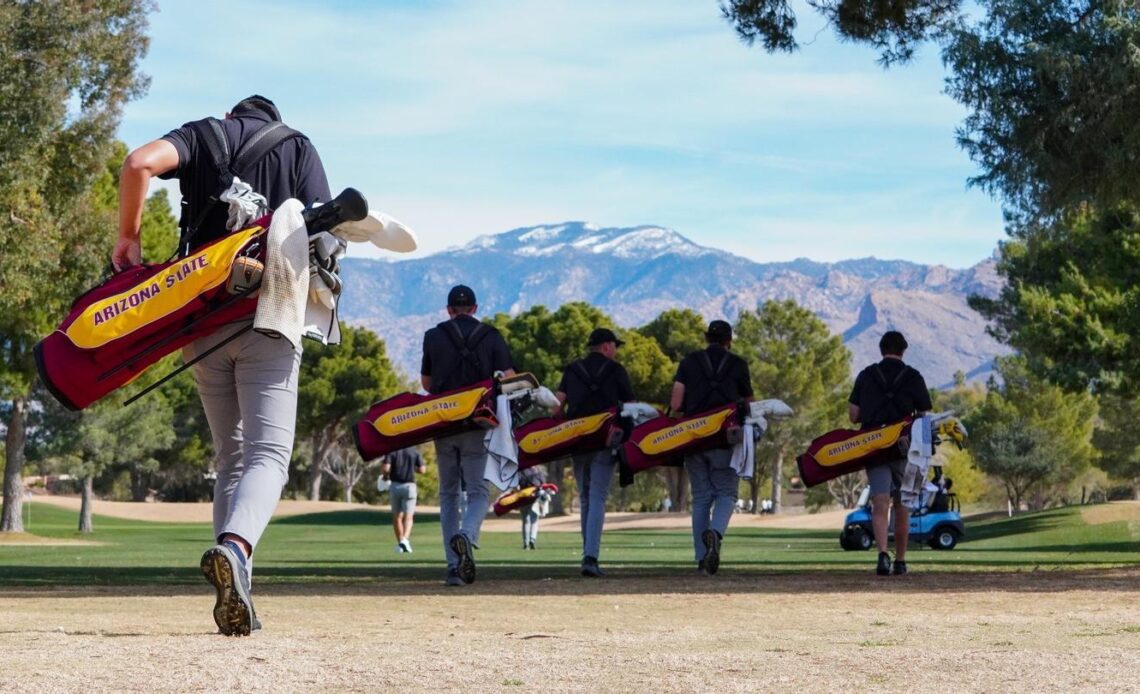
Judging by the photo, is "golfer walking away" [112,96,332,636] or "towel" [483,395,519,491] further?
"towel" [483,395,519,491]

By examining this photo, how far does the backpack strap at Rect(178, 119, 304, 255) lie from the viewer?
6953 mm

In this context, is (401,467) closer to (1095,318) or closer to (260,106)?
(1095,318)

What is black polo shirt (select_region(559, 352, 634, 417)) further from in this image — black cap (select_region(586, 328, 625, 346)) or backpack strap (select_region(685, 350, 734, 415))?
backpack strap (select_region(685, 350, 734, 415))

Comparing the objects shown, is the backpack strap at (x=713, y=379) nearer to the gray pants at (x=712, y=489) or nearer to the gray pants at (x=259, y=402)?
the gray pants at (x=712, y=489)

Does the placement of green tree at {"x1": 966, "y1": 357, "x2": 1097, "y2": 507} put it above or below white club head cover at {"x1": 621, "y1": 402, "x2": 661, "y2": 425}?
above

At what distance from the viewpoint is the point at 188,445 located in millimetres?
78812

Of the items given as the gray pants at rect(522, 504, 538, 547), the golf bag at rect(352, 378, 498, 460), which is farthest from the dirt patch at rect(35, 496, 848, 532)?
the golf bag at rect(352, 378, 498, 460)

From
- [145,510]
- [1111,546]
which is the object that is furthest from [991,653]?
[145,510]

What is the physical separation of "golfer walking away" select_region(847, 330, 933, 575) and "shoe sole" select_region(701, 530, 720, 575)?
145cm

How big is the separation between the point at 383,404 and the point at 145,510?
220ft

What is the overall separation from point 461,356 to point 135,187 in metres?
6.72

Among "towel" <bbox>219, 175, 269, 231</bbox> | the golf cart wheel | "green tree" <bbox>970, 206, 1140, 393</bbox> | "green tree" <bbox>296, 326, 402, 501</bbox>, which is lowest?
the golf cart wheel

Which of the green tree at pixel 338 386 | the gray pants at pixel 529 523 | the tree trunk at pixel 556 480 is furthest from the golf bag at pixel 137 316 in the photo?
the green tree at pixel 338 386

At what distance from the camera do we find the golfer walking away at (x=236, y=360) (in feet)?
21.3
